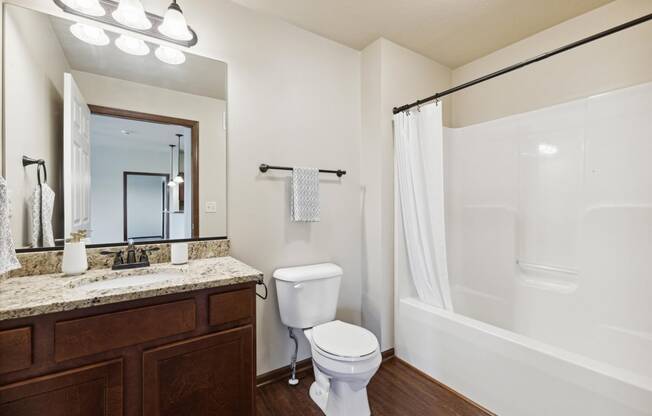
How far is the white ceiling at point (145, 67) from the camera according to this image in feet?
4.65

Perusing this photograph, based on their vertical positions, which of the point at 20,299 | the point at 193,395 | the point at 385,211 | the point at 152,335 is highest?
the point at 385,211

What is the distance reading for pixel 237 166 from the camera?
182cm

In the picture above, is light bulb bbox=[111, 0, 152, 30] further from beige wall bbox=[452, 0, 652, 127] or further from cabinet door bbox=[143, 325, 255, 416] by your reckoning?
beige wall bbox=[452, 0, 652, 127]

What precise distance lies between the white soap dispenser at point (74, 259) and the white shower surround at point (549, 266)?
6.18 ft

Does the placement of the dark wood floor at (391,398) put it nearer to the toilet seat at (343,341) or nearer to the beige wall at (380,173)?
the beige wall at (380,173)

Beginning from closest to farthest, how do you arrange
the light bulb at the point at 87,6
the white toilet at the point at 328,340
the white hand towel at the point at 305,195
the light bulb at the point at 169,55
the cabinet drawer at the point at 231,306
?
the cabinet drawer at the point at 231,306, the light bulb at the point at 87,6, the white toilet at the point at 328,340, the light bulb at the point at 169,55, the white hand towel at the point at 305,195

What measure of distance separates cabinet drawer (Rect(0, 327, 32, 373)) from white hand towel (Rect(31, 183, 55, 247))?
0.60m

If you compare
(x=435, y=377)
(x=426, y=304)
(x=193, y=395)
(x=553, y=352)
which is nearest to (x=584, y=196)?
(x=553, y=352)

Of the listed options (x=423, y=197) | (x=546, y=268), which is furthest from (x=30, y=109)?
(x=546, y=268)

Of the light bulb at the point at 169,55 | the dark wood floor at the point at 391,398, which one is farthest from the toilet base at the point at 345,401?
the light bulb at the point at 169,55

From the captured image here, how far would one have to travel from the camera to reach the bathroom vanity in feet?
2.97

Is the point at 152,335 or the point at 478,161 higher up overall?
the point at 478,161

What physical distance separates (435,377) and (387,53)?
91.8 inches

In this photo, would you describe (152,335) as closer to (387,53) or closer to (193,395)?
(193,395)
